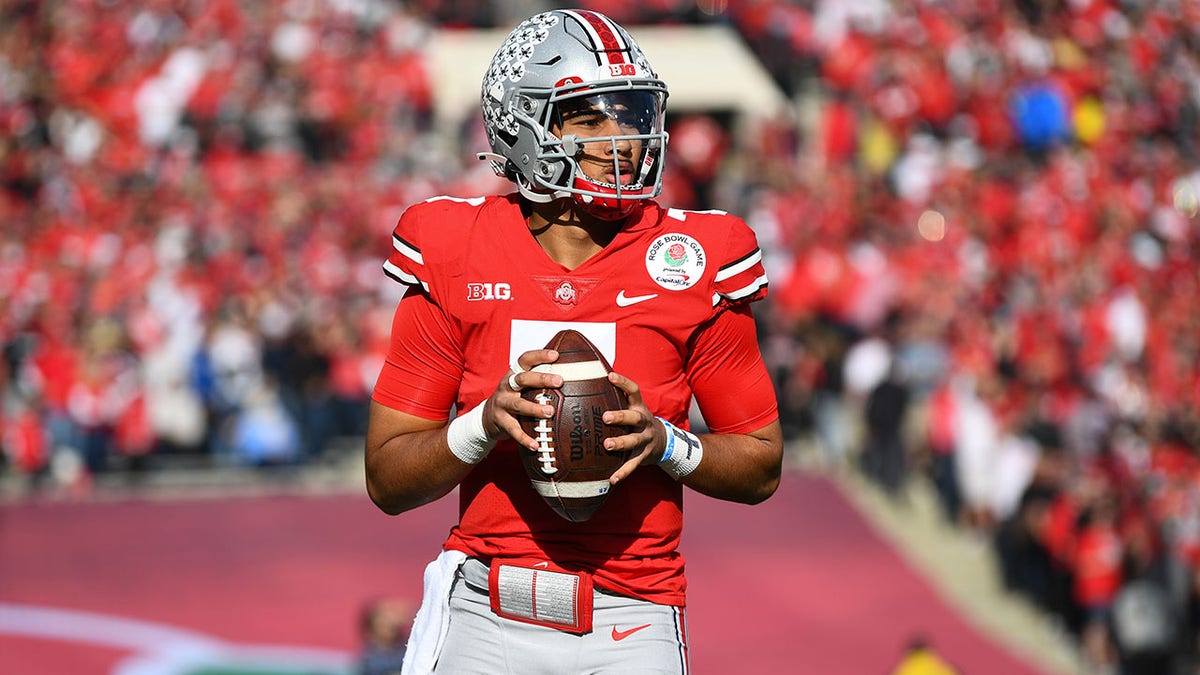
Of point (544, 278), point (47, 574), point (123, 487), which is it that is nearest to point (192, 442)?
point (123, 487)

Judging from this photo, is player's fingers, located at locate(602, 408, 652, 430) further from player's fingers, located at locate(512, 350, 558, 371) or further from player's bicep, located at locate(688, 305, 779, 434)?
player's bicep, located at locate(688, 305, 779, 434)

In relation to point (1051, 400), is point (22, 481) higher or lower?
lower

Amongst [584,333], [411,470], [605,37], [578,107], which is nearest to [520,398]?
[584,333]

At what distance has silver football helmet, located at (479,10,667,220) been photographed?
3336 mm

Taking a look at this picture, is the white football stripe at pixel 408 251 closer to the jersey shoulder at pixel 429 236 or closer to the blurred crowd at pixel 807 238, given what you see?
the jersey shoulder at pixel 429 236

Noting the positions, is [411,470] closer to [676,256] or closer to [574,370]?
[574,370]

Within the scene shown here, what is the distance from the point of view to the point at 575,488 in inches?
123

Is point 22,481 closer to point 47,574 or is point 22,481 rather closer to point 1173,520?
point 47,574

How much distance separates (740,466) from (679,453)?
211 millimetres

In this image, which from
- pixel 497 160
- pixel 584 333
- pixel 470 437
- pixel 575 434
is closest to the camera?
pixel 575 434

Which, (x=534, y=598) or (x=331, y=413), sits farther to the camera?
(x=331, y=413)

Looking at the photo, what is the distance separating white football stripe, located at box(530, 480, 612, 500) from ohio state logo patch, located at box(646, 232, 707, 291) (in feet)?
1.46

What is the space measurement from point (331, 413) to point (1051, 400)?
5755 millimetres

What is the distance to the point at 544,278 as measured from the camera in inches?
133
